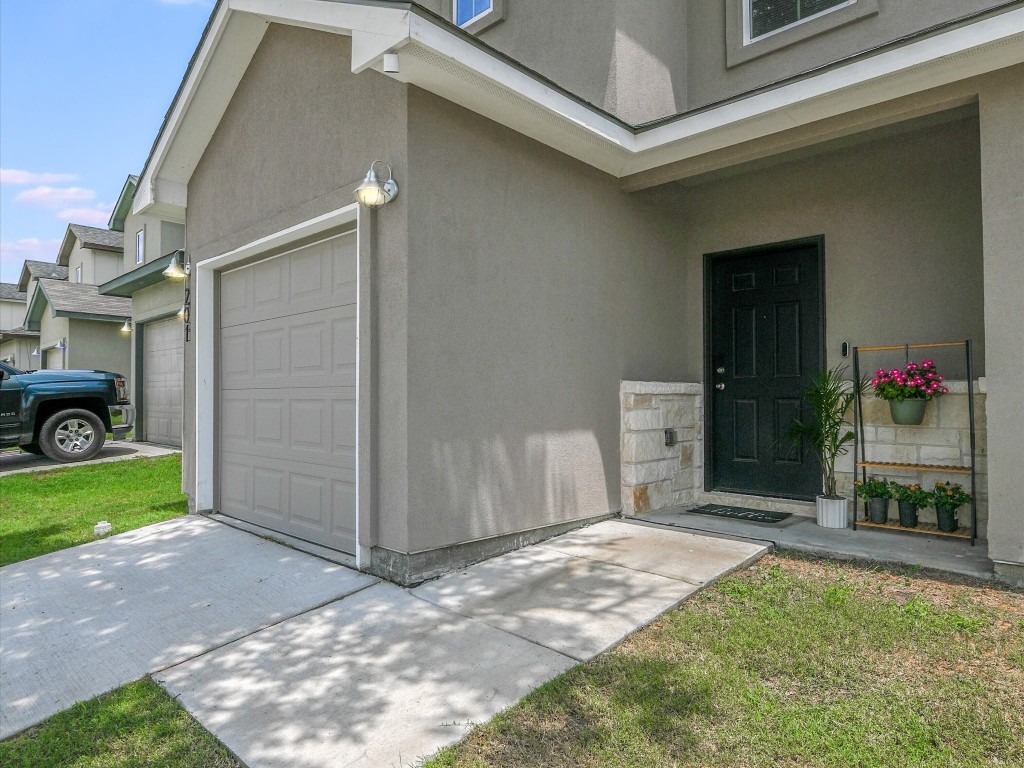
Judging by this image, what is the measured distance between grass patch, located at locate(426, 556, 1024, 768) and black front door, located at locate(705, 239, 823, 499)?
215 cm

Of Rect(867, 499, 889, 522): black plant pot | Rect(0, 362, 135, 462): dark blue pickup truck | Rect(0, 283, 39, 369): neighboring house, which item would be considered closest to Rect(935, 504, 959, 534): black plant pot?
Rect(867, 499, 889, 522): black plant pot

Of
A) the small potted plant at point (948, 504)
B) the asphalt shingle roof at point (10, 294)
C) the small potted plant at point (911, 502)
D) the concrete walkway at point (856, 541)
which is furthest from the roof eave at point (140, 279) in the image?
the asphalt shingle roof at point (10, 294)

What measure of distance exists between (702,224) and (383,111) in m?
3.27

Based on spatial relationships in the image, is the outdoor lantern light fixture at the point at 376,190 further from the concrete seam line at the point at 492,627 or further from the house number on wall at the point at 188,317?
the house number on wall at the point at 188,317

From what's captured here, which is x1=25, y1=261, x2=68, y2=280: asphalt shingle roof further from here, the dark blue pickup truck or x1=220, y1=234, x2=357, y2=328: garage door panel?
x1=220, y1=234, x2=357, y2=328: garage door panel

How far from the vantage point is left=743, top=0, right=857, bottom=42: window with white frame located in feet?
16.3

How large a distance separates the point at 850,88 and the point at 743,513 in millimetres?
3215

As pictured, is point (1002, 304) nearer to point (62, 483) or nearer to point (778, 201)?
point (778, 201)

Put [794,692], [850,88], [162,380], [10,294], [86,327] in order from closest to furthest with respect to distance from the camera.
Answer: [794,692]
[850,88]
[162,380]
[86,327]
[10,294]

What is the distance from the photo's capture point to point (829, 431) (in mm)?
4762

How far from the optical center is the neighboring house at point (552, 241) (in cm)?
356

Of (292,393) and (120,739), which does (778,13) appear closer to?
(292,393)

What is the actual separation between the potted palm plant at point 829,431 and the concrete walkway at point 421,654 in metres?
1.04

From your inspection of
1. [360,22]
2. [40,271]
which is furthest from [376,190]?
[40,271]
